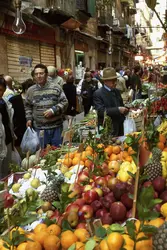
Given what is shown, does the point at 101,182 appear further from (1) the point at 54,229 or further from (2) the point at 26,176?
(2) the point at 26,176

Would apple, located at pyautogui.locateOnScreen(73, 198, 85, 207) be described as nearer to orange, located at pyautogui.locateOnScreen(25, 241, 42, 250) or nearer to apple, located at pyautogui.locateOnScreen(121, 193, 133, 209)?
apple, located at pyautogui.locateOnScreen(121, 193, 133, 209)

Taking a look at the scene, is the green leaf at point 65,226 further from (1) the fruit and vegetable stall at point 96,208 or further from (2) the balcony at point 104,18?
(2) the balcony at point 104,18

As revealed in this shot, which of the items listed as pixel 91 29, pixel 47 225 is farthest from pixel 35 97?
pixel 91 29

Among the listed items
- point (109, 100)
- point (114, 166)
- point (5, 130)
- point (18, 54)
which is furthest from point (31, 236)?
point (18, 54)

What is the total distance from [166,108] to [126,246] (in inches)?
164

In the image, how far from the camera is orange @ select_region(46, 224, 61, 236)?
2.09m

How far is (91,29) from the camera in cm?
2320

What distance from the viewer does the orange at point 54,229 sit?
2092mm

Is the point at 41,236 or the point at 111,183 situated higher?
the point at 111,183

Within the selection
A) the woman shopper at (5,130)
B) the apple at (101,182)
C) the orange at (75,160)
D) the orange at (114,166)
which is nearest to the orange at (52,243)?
the apple at (101,182)

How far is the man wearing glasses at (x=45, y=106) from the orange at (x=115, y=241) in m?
3.61

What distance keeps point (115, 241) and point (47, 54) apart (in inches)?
555

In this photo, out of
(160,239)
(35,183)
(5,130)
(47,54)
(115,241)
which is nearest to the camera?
(160,239)

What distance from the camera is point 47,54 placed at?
1529cm
